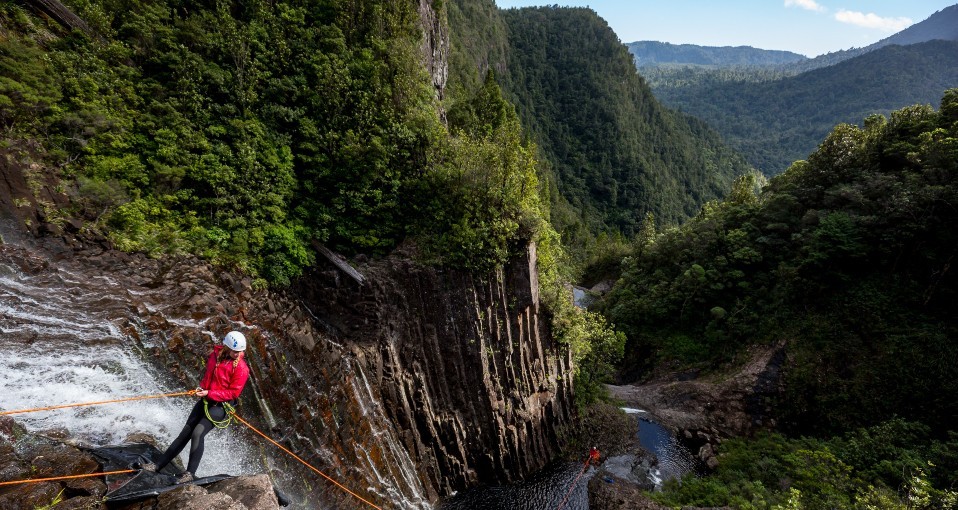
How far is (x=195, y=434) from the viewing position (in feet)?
26.4

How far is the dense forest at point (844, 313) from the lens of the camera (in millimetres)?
19062

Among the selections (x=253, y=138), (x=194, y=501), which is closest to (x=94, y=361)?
(x=194, y=501)

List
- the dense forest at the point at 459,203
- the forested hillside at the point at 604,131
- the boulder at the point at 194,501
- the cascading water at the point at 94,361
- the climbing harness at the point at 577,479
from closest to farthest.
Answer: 1. the boulder at the point at 194,501
2. the cascading water at the point at 94,361
3. the dense forest at the point at 459,203
4. the climbing harness at the point at 577,479
5. the forested hillside at the point at 604,131

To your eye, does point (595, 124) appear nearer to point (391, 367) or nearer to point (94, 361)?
point (391, 367)

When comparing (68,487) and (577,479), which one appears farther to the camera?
(577,479)

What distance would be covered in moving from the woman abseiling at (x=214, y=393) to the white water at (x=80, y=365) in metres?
1.76

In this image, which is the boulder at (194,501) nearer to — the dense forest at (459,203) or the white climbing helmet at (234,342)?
the white climbing helmet at (234,342)

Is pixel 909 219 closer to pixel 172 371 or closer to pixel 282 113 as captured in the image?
pixel 282 113

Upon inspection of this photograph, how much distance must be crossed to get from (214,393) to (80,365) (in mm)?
4022

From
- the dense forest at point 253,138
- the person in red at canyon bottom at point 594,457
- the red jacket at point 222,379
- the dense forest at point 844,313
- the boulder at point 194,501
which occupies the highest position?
the dense forest at point 253,138

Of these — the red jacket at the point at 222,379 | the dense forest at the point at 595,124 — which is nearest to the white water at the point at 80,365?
the red jacket at the point at 222,379

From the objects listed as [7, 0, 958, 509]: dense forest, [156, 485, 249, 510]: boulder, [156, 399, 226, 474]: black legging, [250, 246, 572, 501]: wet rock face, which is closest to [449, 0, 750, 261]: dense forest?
[7, 0, 958, 509]: dense forest

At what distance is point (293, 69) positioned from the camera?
15.4 m

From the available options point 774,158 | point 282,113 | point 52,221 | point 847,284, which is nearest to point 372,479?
point 52,221
